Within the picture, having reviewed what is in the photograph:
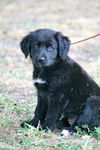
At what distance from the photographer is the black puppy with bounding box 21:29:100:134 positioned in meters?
6.93

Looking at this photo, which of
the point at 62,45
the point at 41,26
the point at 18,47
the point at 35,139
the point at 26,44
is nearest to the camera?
the point at 35,139

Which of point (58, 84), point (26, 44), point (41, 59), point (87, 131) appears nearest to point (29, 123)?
Answer: point (58, 84)

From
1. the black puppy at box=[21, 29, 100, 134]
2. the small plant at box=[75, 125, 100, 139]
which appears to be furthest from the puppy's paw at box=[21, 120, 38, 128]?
the small plant at box=[75, 125, 100, 139]

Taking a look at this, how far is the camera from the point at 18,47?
13.7 meters

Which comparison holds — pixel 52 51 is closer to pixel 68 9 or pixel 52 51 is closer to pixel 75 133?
pixel 75 133

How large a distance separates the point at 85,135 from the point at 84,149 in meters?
0.78

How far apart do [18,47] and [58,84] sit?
6.88 metres

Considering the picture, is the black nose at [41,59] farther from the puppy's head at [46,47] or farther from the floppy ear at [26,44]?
the floppy ear at [26,44]

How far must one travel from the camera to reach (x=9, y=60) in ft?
39.9

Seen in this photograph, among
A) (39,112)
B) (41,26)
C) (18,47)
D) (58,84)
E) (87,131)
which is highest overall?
(58,84)

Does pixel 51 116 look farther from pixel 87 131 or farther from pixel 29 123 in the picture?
pixel 87 131

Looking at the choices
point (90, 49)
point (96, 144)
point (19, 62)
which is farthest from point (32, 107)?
point (90, 49)

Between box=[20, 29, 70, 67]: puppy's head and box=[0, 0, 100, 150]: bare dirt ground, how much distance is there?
1.06 m

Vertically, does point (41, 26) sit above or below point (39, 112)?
below
